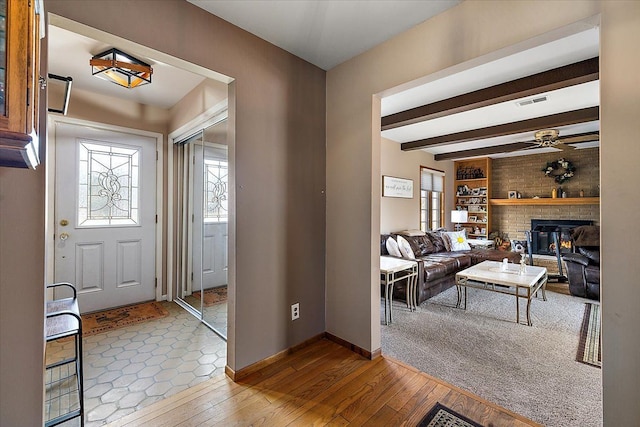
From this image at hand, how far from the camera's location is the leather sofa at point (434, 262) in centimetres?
379

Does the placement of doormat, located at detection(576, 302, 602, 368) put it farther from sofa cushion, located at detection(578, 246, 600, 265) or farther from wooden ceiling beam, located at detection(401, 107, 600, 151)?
wooden ceiling beam, located at detection(401, 107, 600, 151)

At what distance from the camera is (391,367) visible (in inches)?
87.3

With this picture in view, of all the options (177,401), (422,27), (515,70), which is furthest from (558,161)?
(177,401)

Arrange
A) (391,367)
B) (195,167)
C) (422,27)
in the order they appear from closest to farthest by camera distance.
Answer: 1. (422,27)
2. (391,367)
3. (195,167)

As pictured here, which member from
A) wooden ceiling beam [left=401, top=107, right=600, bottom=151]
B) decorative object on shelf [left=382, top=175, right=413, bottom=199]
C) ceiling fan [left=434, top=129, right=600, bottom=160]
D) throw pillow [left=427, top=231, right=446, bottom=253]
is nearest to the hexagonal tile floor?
decorative object on shelf [left=382, top=175, right=413, bottom=199]

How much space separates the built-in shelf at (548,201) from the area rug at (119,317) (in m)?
7.78

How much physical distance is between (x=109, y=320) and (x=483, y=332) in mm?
3892

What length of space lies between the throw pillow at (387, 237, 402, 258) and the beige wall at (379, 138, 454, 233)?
2.42 ft

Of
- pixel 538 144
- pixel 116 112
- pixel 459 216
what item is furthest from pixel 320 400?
pixel 459 216

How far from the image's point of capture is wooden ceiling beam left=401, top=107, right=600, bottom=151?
3.95 m

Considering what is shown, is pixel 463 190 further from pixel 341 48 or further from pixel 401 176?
pixel 341 48

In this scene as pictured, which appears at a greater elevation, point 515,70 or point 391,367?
point 515,70

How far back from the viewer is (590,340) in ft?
8.89

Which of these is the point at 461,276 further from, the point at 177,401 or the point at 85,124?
the point at 85,124
